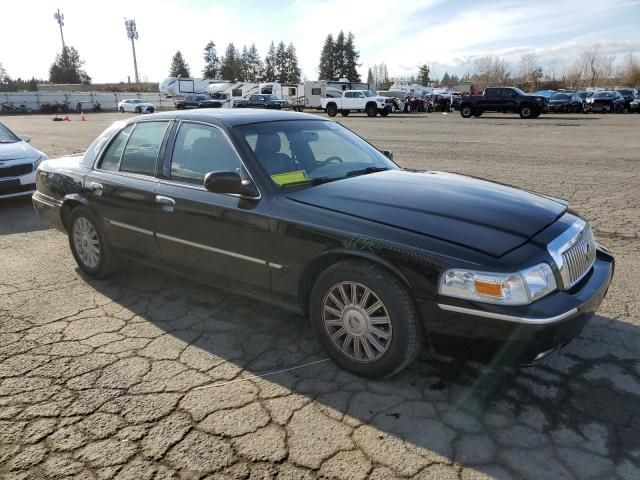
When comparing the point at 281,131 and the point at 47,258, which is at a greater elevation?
the point at 281,131

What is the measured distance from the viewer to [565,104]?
114 ft

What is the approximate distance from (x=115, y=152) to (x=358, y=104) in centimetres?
3160

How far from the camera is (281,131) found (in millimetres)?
3893

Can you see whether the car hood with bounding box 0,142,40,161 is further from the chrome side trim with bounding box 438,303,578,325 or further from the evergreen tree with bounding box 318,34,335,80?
the evergreen tree with bounding box 318,34,335,80

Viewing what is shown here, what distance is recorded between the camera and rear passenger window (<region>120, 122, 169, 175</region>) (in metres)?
4.12

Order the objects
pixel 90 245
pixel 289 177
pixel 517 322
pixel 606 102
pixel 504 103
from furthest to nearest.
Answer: pixel 606 102 < pixel 504 103 < pixel 90 245 < pixel 289 177 < pixel 517 322

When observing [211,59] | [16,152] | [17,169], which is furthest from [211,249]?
[211,59]

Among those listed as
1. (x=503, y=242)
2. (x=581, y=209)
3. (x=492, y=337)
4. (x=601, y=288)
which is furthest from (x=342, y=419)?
(x=581, y=209)

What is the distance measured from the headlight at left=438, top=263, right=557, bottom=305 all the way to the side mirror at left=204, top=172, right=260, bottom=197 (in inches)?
56.3

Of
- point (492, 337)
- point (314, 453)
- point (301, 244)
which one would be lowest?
point (314, 453)

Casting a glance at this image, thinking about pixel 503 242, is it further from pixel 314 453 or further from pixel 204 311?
pixel 204 311

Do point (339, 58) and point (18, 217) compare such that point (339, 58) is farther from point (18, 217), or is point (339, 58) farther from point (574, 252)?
point (574, 252)

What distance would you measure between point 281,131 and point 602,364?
2.72 metres

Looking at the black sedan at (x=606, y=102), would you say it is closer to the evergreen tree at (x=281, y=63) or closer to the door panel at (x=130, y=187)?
the door panel at (x=130, y=187)
